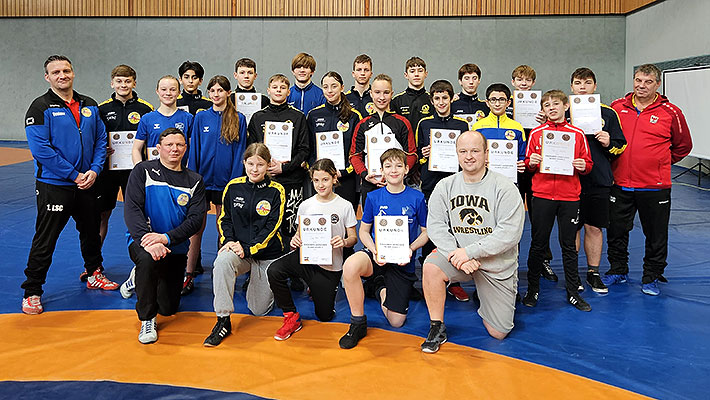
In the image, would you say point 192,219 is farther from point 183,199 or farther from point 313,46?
point 313,46

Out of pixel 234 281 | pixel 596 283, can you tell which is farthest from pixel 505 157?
pixel 234 281

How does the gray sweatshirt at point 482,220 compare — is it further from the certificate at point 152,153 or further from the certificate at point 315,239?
the certificate at point 152,153

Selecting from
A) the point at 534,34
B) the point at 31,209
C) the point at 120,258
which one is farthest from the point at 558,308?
the point at 534,34

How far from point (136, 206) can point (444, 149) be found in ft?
8.68

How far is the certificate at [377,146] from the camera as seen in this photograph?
4.75 m

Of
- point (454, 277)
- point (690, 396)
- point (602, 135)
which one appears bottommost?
point (690, 396)

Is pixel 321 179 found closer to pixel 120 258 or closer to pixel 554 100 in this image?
pixel 554 100

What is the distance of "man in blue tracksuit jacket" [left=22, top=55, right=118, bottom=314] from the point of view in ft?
14.2

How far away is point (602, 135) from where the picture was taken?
15.4 feet

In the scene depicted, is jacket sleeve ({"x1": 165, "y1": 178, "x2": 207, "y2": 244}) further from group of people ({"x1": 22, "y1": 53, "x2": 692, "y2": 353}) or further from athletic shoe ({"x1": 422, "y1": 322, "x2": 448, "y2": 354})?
athletic shoe ({"x1": 422, "y1": 322, "x2": 448, "y2": 354})

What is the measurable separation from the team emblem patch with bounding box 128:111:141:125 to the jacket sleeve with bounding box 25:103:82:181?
85cm

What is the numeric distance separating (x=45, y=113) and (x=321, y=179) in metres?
2.34

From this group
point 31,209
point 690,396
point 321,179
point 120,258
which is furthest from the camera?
point 31,209

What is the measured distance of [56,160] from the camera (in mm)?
4344
